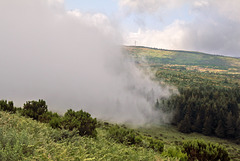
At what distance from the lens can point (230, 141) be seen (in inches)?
3465

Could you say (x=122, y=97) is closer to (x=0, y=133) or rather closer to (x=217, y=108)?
(x=217, y=108)

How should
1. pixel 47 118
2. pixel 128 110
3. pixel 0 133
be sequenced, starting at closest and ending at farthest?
pixel 0 133 → pixel 47 118 → pixel 128 110

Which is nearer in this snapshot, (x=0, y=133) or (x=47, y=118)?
(x=0, y=133)

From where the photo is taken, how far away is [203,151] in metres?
16.9

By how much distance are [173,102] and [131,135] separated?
Answer: 9999 centimetres

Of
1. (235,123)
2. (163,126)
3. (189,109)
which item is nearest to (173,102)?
(189,109)

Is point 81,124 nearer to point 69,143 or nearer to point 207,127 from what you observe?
point 69,143

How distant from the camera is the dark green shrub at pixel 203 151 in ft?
54.5

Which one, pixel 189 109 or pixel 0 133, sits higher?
pixel 0 133

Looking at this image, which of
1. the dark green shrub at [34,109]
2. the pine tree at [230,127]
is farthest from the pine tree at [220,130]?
the dark green shrub at [34,109]

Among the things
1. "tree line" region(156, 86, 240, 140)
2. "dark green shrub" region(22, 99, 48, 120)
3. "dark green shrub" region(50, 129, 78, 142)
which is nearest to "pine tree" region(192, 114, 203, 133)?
"tree line" region(156, 86, 240, 140)

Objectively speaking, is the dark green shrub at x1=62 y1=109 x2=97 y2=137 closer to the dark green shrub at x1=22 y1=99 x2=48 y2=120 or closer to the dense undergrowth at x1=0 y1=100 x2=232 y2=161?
the dense undergrowth at x1=0 y1=100 x2=232 y2=161

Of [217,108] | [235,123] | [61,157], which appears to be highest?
[61,157]

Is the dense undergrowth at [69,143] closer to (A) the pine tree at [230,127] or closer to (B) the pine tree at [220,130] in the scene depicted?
(B) the pine tree at [220,130]
